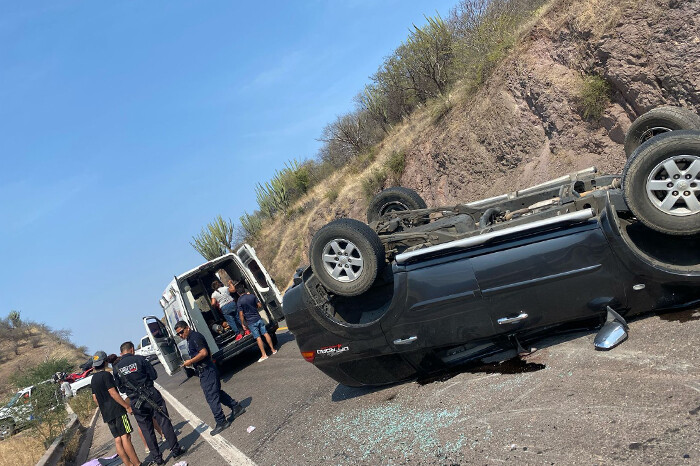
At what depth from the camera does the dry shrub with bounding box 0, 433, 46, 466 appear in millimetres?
9297

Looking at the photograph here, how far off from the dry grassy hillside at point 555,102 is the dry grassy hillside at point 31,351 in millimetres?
27468

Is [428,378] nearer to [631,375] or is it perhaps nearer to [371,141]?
[631,375]

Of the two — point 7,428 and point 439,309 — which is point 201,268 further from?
point 439,309

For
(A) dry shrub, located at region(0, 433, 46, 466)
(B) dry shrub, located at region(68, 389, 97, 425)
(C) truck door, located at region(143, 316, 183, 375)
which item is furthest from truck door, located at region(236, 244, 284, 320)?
(B) dry shrub, located at region(68, 389, 97, 425)

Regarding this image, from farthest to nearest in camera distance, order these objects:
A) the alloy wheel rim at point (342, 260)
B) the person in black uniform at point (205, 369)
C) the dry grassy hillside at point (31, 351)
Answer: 1. the dry grassy hillside at point (31, 351)
2. the person in black uniform at point (205, 369)
3. the alloy wheel rim at point (342, 260)

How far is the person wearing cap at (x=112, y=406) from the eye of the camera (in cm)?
648

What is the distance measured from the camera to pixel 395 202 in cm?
746

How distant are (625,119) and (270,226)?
27.0 m

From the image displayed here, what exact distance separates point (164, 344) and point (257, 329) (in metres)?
2.42

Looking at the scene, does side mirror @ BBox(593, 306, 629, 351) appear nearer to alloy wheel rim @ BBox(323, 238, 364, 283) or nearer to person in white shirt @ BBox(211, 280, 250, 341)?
alloy wheel rim @ BBox(323, 238, 364, 283)

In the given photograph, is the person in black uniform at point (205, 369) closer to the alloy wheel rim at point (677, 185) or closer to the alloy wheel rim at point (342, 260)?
the alloy wheel rim at point (342, 260)

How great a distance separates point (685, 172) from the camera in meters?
3.88

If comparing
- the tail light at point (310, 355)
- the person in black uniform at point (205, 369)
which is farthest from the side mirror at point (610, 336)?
the person in black uniform at point (205, 369)

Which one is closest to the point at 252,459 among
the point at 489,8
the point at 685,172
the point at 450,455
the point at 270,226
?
the point at 450,455
